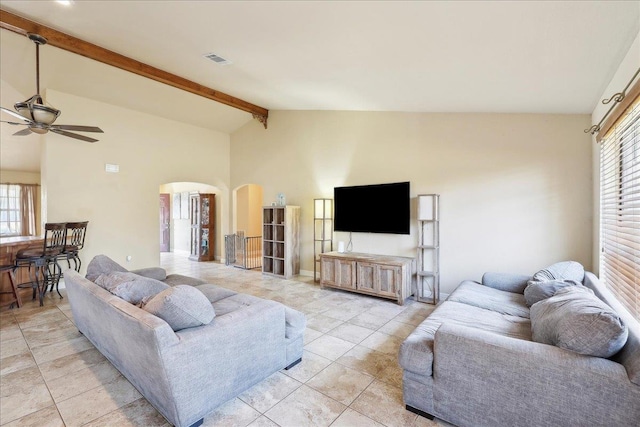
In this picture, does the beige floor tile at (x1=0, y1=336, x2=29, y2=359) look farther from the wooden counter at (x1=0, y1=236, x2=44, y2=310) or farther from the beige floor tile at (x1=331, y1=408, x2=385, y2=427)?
the beige floor tile at (x1=331, y1=408, x2=385, y2=427)

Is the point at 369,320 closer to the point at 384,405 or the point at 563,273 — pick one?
the point at 384,405

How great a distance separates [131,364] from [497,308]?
3.17 m

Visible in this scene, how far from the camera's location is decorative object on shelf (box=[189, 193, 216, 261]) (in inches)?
324

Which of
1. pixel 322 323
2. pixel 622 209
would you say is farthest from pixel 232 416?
pixel 622 209

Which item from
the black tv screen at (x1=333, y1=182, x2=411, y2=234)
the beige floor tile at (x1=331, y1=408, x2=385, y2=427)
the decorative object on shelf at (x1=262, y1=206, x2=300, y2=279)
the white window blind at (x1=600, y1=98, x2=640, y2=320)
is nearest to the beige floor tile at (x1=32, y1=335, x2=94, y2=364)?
the beige floor tile at (x1=331, y1=408, x2=385, y2=427)

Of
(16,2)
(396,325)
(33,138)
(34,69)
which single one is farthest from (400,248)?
(33,138)

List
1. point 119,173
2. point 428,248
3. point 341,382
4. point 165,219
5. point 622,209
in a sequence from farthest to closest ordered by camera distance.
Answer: point 165,219
point 119,173
point 428,248
point 622,209
point 341,382

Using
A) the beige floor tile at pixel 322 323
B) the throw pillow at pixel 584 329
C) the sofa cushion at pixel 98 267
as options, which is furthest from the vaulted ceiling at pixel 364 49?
the beige floor tile at pixel 322 323

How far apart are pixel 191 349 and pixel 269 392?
2.64 feet

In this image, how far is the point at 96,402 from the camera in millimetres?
2092

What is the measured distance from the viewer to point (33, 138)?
714 centimetres

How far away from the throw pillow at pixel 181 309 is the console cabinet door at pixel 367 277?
2.97m

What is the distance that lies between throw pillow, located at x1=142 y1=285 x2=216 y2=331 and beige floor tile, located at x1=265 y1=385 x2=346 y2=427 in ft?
2.60

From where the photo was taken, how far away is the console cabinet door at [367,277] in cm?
446
